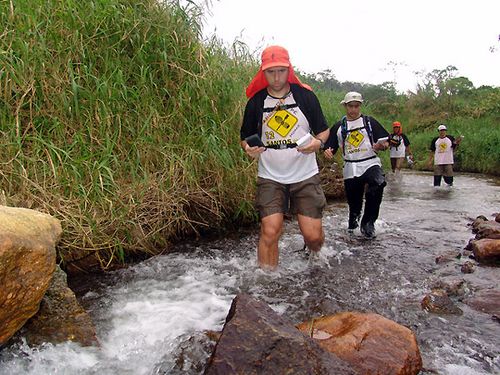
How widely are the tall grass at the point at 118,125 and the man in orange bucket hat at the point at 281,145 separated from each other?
3.08 ft

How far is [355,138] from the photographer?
5285 mm

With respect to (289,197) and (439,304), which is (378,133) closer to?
(289,197)

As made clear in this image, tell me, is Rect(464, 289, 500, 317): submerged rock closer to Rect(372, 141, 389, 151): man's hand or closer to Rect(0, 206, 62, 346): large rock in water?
Rect(372, 141, 389, 151): man's hand

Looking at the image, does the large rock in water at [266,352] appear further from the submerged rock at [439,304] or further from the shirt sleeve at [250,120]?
the shirt sleeve at [250,120]

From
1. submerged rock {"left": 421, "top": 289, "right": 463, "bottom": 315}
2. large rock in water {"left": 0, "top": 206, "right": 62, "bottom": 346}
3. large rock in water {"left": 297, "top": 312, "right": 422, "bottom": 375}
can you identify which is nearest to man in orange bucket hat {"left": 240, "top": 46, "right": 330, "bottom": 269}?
submerged rock {"left": 421, "top": 289, "right": 463, "bottom": 315}

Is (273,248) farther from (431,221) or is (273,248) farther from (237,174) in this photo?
(431,221)

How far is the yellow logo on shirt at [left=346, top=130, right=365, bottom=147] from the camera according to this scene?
5.26m

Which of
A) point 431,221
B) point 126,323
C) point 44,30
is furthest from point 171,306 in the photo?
point 431,221

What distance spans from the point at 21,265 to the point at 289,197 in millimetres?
2256

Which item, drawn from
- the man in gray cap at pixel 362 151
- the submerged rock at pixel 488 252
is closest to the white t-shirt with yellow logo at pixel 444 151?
the man in gray cap at pixel 362 151

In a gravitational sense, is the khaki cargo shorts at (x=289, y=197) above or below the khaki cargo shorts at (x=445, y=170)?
above

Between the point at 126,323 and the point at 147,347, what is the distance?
1.12ft

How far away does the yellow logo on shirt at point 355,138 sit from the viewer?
5258mm

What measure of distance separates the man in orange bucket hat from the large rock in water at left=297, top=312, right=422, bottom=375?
1249 mm
